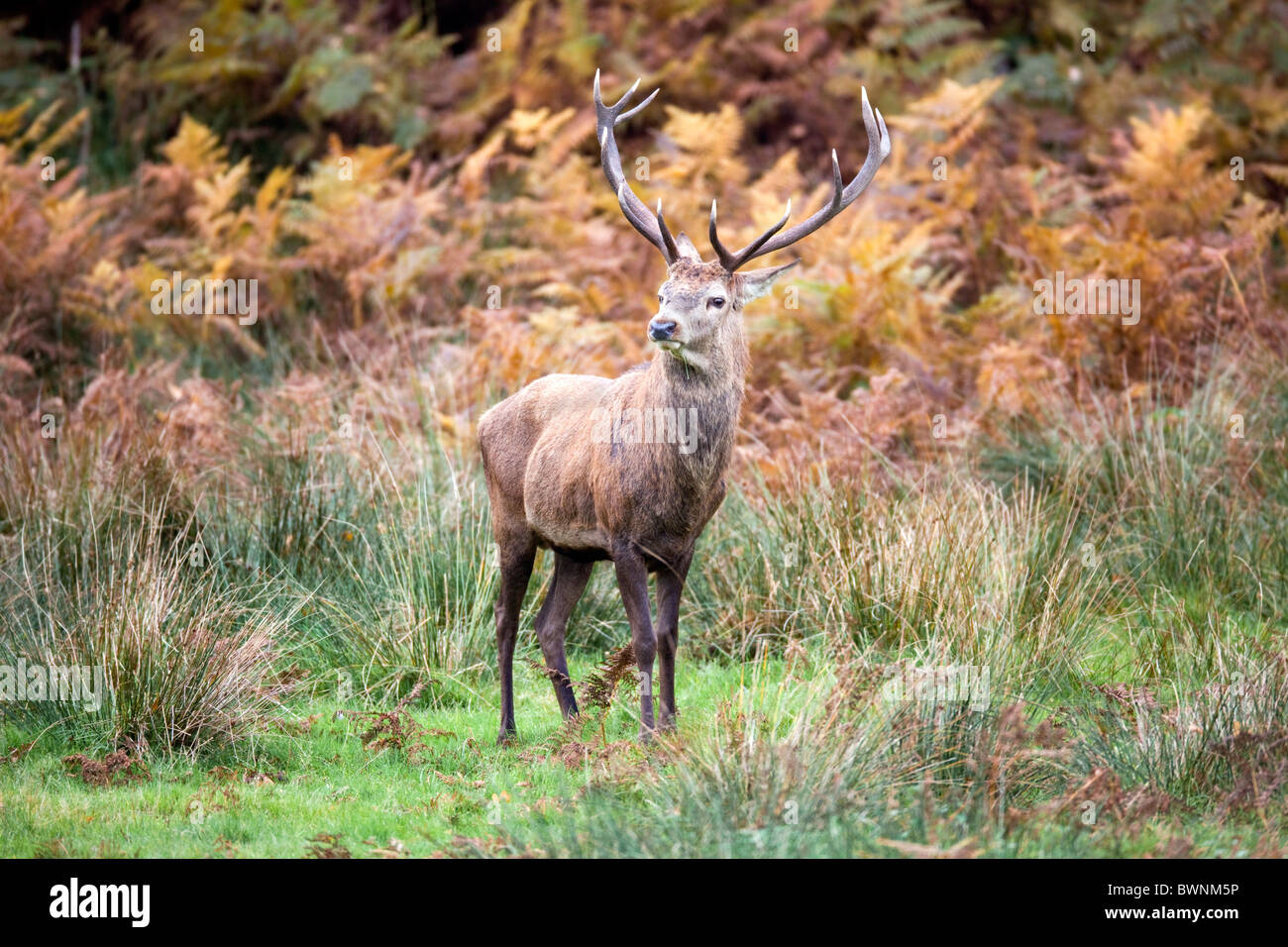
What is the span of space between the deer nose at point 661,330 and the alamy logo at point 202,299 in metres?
6.60

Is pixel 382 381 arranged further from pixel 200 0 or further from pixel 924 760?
pixel 200 0

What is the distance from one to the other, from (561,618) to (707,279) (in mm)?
1741

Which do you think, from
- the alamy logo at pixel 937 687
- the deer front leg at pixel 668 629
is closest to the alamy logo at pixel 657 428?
the deer front leg at pixel 668 629

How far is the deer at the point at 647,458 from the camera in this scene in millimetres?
5676

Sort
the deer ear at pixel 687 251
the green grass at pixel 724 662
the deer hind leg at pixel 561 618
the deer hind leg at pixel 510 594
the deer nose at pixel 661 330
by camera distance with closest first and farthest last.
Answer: the green grass at pixel 724 662, the deer nose at pixel 661 330, the deer ear at pixel 687 251, the deer hind leg at pixel 561 618, the deer hind leg at pixel 510 594

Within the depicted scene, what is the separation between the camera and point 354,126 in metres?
15.0

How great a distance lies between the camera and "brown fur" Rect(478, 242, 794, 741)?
568 centimetres

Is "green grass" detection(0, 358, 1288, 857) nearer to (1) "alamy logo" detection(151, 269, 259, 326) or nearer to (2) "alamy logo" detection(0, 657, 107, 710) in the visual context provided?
(2) "alamy logo" detection(0, 657, 107, 710)

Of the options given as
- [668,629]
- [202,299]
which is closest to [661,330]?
[668,629]

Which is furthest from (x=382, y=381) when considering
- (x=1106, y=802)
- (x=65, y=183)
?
(x=1106, y=802)

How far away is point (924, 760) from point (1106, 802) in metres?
0.65
